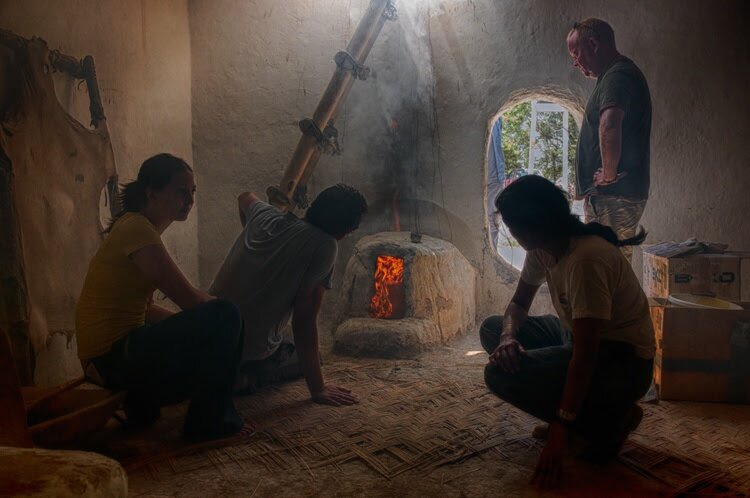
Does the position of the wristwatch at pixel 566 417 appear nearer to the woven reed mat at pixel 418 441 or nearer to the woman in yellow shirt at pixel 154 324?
the woven reed mat at pixel 418 441

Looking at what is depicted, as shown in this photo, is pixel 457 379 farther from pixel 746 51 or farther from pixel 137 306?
pixel 746 51

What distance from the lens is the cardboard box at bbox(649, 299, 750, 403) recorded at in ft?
11.3

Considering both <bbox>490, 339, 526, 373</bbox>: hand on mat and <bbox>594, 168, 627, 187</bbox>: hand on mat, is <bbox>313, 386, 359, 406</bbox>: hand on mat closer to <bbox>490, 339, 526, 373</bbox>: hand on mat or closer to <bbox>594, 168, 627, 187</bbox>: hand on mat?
<bbox>490, 339, 526, 373</bbox>: hand on mat

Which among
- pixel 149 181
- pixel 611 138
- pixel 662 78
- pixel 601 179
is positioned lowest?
pixel 149 181

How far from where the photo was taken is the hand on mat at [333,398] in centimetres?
350

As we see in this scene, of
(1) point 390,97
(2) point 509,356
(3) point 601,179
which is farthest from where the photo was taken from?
(1) point 390,97

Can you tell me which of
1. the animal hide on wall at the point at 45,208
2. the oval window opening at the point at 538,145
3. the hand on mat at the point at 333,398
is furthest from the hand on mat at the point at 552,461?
the oval window opening at the point at 538,145

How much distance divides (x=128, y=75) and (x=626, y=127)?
12.5ft

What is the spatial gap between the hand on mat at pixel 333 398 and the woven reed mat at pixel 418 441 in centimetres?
5

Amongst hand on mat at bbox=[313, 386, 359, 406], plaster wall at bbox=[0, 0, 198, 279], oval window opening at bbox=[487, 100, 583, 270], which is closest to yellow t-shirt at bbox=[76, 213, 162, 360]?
hand on mat at bbox=[313, 386, 359, 406]

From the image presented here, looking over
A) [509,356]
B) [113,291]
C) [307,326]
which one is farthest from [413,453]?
[113,291]

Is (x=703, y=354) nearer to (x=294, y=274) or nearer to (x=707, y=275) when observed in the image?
(x=707, y=275)

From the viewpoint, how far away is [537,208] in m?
2.51

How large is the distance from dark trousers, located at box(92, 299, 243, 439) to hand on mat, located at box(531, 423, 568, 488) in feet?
4.94
